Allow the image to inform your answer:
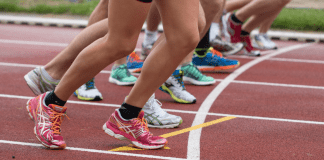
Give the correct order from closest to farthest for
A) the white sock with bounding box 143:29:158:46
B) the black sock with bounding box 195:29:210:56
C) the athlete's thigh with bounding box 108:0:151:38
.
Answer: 1. the athlete's thigh with bounding box 108:0:151:38
2. the black sock with bounding box 195:29:210:56
3. the white sock with bounding box 143:29:158:46

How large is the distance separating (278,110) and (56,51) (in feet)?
15.5

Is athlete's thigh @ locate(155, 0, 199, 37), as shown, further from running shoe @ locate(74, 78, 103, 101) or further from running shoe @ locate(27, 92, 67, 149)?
running shoe @ locate(74, 78, 103, 101)

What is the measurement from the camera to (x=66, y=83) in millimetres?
2727

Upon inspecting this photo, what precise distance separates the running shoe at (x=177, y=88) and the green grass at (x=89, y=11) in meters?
8.79

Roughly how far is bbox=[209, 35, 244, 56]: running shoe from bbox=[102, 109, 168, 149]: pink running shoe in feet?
12.8

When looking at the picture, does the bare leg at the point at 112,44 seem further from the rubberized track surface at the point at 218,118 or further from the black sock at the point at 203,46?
the black sock at the point at 203,46

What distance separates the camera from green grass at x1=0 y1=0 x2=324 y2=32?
12422mm

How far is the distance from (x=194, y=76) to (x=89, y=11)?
1044 cm

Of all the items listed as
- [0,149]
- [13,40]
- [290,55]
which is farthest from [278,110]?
[13,40]

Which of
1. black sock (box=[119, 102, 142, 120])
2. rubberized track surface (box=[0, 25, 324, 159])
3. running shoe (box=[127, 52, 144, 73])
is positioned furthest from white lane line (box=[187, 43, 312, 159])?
running shoe (box=[127, 52, 144, 73])

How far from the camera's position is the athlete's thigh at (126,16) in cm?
242

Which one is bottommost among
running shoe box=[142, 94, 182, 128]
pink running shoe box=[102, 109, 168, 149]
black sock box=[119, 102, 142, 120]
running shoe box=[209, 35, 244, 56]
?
running shoe box=[209, 35, 244, 56]

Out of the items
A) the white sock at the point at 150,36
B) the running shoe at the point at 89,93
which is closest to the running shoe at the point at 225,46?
the white sock at the point at 150,36

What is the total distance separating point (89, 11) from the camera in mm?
14914
